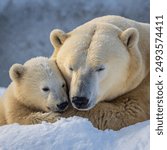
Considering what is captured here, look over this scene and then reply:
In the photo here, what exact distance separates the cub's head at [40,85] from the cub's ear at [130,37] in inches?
18.5

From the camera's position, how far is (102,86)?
11.1 feet

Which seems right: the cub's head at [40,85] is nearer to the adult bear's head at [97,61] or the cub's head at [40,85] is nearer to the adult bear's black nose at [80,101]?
the adult bear's head at [97,61]

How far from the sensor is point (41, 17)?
9758mm

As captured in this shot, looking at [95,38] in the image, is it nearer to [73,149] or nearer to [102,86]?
[102,86]

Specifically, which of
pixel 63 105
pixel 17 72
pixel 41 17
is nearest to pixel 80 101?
pixel 63 105

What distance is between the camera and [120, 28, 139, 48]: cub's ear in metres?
3.44

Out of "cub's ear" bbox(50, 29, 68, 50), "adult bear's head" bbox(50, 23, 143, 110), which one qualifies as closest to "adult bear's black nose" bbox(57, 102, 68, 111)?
"adult bear's head" bbox(50, 23, 143, 110)

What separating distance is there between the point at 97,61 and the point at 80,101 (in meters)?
0.28

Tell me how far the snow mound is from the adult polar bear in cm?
29

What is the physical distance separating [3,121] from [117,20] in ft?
3.41

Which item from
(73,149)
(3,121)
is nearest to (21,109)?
(3,121)

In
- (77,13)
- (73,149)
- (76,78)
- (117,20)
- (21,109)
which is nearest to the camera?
(73,149)

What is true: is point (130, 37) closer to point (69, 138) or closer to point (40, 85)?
point (40, 85)

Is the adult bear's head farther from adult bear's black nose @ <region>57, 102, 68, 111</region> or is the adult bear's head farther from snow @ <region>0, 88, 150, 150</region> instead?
snow @ <region>0, 88, 150, 150</region>
